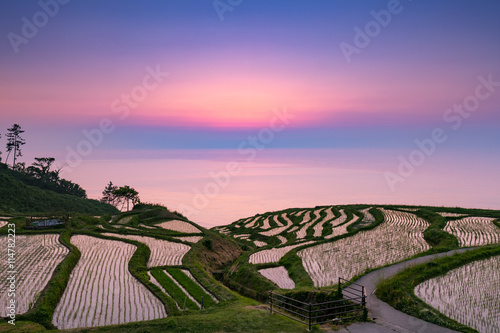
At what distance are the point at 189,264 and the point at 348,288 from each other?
12.3m

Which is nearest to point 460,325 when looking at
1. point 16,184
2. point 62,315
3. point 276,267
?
point 276,267

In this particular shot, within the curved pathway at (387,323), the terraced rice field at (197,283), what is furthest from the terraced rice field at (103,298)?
the curved pathway at (387,323)

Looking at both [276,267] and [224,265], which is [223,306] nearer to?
[276,267]

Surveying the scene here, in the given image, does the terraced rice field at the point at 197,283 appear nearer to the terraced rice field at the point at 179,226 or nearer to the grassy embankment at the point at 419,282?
the grassy embankment at the point at 419,282

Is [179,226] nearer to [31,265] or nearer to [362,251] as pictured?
[31,265]

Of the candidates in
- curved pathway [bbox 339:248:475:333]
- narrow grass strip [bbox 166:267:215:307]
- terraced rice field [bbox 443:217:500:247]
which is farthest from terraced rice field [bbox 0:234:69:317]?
terraced rice field [bbox 443:217:500:247]

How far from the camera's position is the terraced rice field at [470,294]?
1353cm

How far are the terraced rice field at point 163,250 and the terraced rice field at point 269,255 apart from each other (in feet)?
18.9

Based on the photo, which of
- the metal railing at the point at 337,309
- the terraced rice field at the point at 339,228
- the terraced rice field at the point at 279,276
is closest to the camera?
the metal railing at the point at 337,309

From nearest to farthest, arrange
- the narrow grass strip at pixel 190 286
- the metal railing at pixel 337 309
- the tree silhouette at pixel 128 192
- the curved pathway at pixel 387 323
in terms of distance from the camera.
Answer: the curved pathway at pixel 387 323 → the metal railing at pixel 337 309 → the narrow grass strip at pixel 190 286 → the tree silhouette at pixel 128 192

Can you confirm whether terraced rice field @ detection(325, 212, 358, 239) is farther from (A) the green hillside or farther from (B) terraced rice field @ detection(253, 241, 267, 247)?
(A) the green hillside

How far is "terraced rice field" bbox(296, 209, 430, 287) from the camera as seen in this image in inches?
869

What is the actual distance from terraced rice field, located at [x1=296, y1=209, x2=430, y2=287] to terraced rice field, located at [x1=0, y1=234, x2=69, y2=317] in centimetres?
1469

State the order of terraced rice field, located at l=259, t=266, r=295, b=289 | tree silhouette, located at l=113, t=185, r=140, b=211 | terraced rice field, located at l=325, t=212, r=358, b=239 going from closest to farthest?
terraced rice field, located at l=259, t=266, r=295, b=289 → terraced rice field, located at l=325, t=212, r=358, b=239 → tree silhouette, located at l=113, t=185, r=140, b=211
